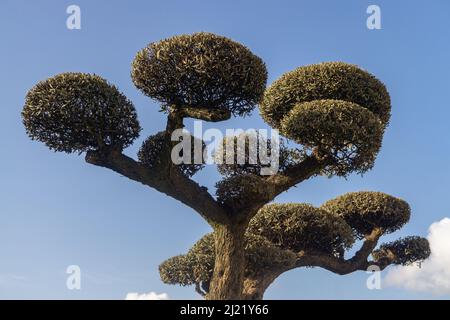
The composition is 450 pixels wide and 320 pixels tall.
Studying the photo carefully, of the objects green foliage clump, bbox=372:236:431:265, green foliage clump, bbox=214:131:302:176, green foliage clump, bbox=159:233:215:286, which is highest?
green foliage clump, bbox=214:131:302:176

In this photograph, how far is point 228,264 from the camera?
18.1 m

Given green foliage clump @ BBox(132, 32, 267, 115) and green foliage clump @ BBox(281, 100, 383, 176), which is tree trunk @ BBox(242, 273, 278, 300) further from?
green foliage clump @ BBox(132, 32, 267, 115)

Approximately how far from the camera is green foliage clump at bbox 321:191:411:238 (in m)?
26.4

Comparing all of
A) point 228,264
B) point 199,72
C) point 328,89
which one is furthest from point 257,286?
point 199,72

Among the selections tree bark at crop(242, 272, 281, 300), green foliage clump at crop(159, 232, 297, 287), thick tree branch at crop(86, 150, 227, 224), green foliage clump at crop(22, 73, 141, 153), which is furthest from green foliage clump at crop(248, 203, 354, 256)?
green foliage clump at crop(22, 73, 141, 153)

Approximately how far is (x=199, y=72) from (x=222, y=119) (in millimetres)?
1567

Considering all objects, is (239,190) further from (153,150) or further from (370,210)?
(370,210)

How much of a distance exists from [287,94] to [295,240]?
679cm

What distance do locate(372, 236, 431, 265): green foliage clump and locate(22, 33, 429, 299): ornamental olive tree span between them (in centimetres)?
759

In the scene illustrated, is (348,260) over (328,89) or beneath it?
beneath

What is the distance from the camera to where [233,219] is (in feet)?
60.4

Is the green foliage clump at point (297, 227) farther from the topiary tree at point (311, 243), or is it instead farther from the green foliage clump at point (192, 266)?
the green foliage clump at point (192, 266)

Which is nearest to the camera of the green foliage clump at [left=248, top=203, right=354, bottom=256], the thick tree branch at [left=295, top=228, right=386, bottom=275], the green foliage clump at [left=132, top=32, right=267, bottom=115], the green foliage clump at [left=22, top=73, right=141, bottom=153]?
the green foliage clump at [left=22, top=73, right=141, bottom=153]
